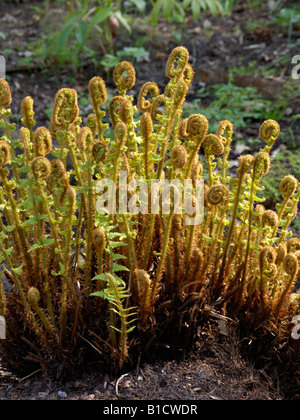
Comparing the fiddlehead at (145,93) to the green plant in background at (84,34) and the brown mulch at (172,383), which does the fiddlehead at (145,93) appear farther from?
the green plant in background at (84,34)

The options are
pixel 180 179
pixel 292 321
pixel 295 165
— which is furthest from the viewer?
pixel 295 165

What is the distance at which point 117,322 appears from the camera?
1687mm

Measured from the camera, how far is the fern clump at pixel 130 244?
1519 mm

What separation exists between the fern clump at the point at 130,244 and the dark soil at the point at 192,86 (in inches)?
3.0

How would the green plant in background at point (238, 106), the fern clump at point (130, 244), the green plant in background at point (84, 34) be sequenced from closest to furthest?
the fern clump at point (130, 244) < the green plant in background at point (238, 106) < the green plant in background at point (84, 34)

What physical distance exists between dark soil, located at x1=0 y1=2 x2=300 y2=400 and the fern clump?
76mm

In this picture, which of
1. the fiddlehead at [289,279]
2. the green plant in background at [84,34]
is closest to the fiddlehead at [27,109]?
the fiddlehead at [289,279]

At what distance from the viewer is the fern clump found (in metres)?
1.52

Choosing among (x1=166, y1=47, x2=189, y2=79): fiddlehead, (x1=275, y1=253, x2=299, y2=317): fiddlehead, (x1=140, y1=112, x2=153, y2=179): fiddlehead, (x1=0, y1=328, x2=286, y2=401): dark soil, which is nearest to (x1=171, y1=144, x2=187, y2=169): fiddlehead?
(x1=140, y1=112, x2=153, y2=179): fiddlehead

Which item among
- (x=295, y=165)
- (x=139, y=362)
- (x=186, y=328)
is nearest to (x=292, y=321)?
(x=186, y=328)

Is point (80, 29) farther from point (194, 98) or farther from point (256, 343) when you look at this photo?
point (256, 343)

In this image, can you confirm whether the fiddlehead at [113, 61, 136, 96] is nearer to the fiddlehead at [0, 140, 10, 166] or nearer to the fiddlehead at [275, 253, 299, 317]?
the fiddlehead at [0, 140, 10, 166]

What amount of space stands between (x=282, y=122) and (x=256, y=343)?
287 cm

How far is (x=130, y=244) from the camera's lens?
5.14 ft
